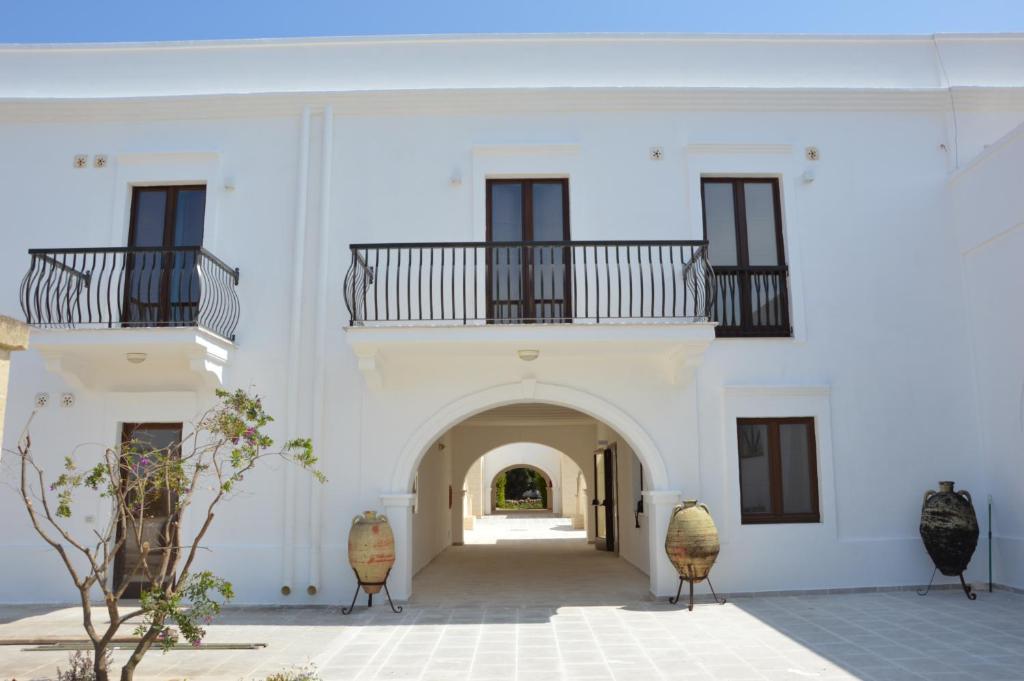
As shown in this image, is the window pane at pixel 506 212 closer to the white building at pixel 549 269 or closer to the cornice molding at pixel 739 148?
the white building at pixel 549 269

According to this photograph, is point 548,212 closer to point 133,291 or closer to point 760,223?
point 760,223

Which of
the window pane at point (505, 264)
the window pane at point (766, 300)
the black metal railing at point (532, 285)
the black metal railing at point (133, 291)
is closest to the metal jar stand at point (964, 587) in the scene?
the window pane at point (766, 300)

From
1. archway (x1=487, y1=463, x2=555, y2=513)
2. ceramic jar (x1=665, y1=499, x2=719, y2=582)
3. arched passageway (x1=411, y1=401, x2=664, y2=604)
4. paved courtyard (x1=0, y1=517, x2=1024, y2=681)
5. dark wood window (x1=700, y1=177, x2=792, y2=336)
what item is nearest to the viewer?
paved courtyard (x1=0, y1=517, x2=1024, y2=681)

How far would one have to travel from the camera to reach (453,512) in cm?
1619

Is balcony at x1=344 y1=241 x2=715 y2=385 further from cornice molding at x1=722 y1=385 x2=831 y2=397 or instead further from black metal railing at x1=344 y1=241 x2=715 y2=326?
cornice molding at x1=722 y1=385 x2=831 y2=397

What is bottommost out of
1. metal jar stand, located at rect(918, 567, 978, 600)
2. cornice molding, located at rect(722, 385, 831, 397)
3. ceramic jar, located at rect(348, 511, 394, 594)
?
metal jar stand, located at rect(918, 567, 978, 600)

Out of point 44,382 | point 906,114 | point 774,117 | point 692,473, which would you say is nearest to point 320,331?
point 44,382

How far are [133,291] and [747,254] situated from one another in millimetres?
7016

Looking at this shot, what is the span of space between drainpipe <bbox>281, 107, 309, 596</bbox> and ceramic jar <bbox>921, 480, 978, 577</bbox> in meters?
6.70

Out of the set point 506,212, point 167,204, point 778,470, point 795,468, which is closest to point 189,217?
point 167,204

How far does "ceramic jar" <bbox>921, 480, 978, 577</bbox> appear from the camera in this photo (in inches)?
331

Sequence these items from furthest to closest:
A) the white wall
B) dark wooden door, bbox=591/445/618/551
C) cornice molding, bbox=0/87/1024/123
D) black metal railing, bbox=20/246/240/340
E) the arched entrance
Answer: dark wooden door, bbox=591/445/618/551, cornice molding, bbox=0/87/1024/123, the arched entrance, black metal railing, bbox=20/246/240/340, the white wall

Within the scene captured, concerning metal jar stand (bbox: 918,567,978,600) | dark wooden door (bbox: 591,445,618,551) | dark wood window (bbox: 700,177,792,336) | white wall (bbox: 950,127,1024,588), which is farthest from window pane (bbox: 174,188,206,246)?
metal jar stand (bbox: 918,567,978,600)

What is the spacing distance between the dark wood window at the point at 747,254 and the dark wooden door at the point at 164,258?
5.87 meters
